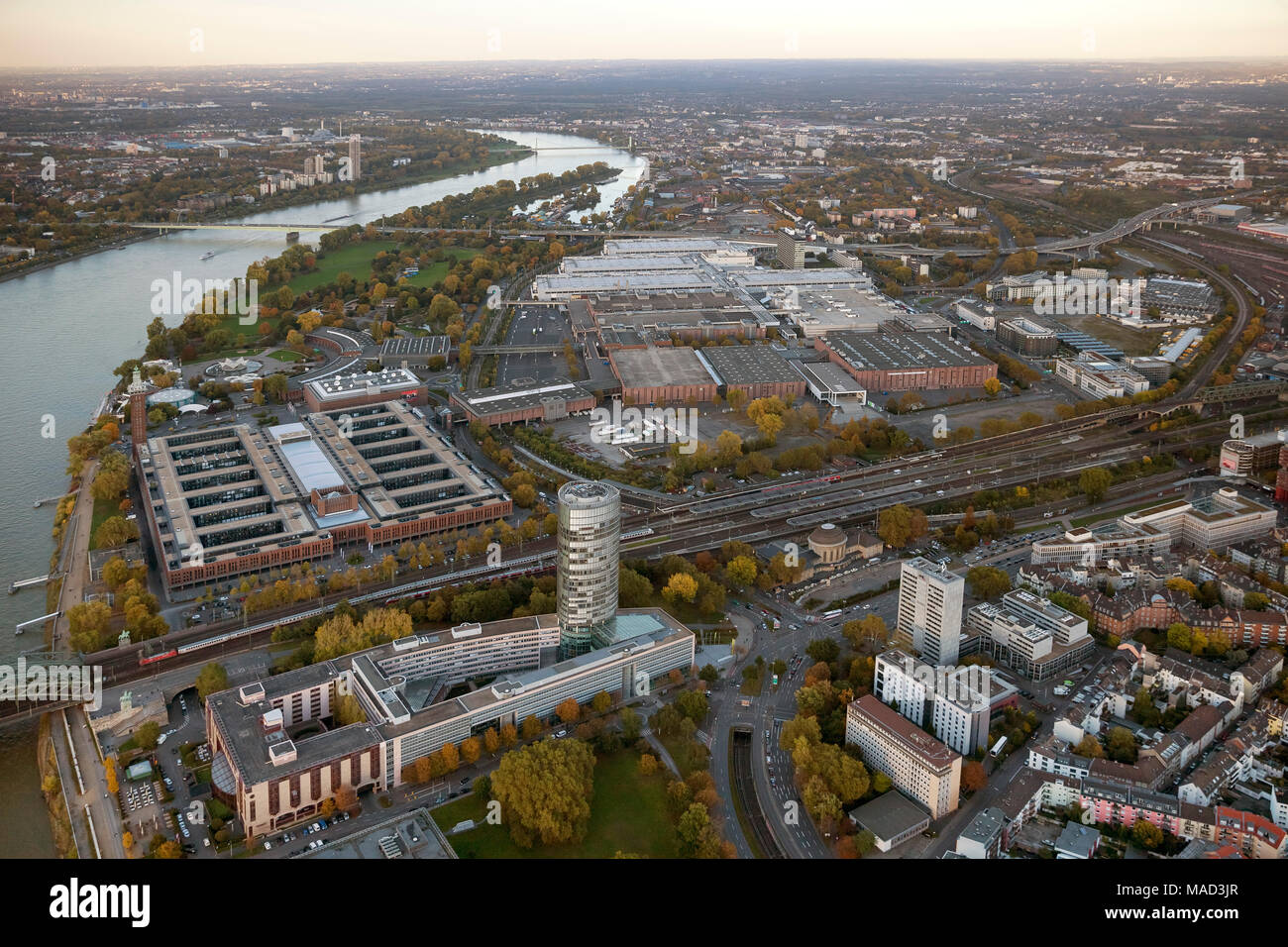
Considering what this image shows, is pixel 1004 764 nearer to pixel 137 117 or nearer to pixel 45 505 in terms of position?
pixel 45 505

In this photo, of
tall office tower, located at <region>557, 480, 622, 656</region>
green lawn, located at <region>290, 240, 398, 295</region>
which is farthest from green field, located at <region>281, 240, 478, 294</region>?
tall office tower, located at <region>557, 480, 622, 656</region>

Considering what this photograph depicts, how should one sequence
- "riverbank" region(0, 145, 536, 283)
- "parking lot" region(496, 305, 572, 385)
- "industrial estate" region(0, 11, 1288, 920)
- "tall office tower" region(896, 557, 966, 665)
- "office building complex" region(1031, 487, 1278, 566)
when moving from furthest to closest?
"riverbank" region(0, 145, 536, 283) → "parking lot" region(496, 305, 572, 385) → "office building complex" region(1031, 487, 1278, 566) → "tall office tower" region(896, 557, 966, 665) → "industrial estate" region(0, 11, 1288, 920)

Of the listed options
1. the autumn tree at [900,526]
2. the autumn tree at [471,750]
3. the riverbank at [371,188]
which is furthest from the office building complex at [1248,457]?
the riverbank at [371,188]

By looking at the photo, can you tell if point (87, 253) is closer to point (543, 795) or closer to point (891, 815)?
point (543, 795)

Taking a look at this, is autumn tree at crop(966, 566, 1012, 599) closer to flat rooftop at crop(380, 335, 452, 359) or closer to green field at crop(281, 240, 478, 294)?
flat rooftop at crop(380, 335, 452, 359)

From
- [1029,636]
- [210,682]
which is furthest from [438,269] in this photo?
[1029,636]
